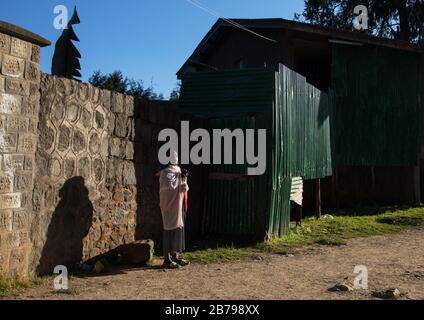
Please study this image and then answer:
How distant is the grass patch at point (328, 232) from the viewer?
8.01 meters

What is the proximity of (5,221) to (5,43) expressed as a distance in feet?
6.61

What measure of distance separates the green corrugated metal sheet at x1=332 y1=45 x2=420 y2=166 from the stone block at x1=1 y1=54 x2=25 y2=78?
10.6m

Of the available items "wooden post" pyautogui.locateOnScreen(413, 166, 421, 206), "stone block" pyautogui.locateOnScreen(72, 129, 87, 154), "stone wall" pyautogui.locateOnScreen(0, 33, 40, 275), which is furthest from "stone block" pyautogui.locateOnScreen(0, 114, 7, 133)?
"wooden post" pyautogui.locateOnScreen(413, 166, 421, 206)

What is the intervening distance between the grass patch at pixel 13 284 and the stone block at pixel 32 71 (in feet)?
7.63

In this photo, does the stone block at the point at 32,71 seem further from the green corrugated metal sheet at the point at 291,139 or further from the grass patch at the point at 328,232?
the green corrugated metal sheet at the point at 291,139

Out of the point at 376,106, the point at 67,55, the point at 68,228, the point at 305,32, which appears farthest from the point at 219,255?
the point at 376,106

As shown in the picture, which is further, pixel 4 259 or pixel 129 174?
pixel 129 174

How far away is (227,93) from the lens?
9.98 meters

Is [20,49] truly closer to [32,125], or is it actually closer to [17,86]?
[17,86]

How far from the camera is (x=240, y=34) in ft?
52.5

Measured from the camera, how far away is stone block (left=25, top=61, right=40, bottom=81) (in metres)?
5.83
